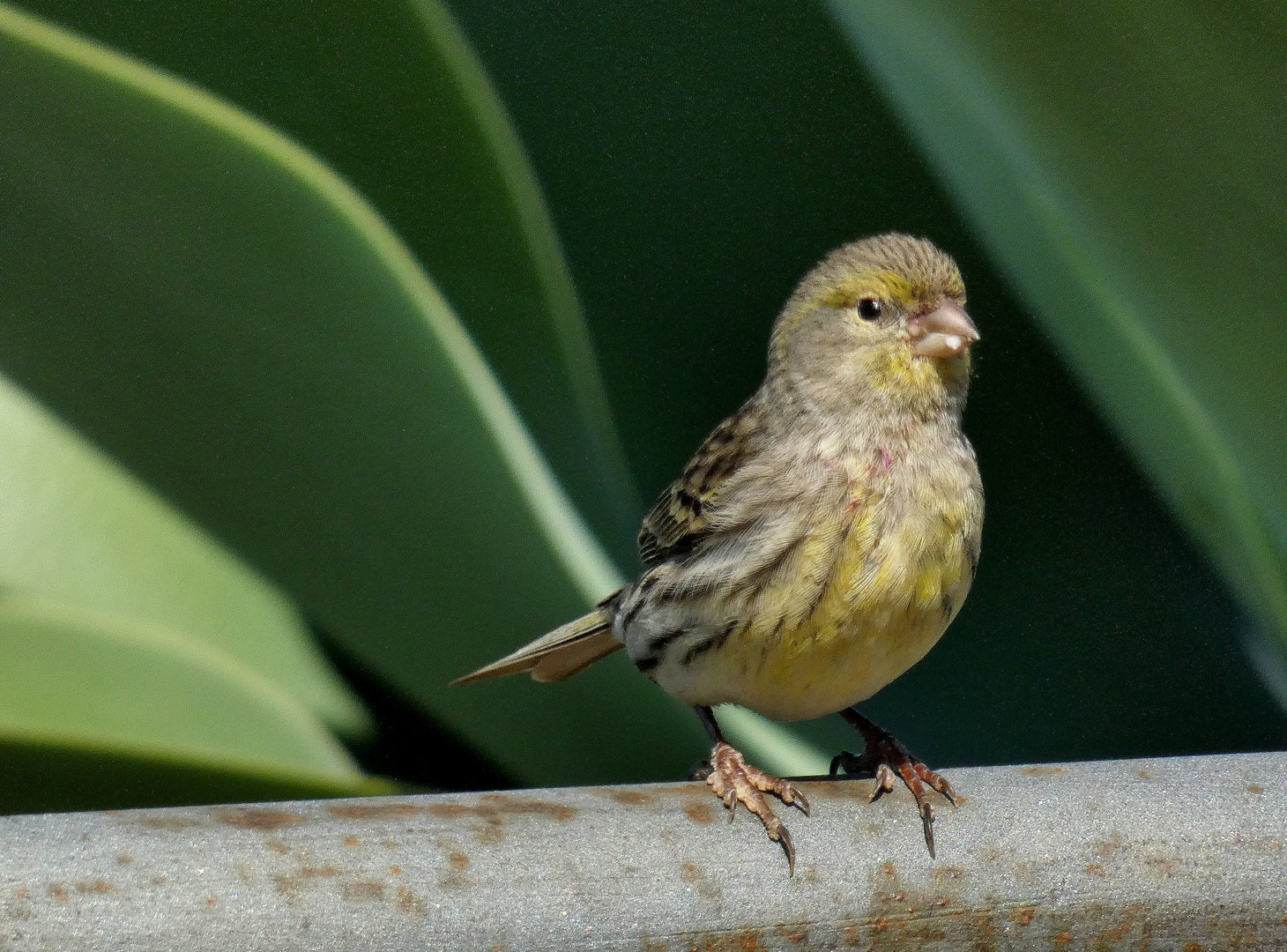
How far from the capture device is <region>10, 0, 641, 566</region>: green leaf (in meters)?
2.01

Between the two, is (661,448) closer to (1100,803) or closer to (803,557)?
(803,557)

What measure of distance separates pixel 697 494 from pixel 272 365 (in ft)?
2.10

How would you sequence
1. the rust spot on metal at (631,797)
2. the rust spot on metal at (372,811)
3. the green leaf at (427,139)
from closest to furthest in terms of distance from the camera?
the rust spot on metal at (372,811) < the rust spot on metal at (631,797) < the green leaf at (427,139)

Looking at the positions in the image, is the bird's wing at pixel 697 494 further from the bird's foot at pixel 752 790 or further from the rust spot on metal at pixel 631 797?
the rust spot on metal at pixel 631 797

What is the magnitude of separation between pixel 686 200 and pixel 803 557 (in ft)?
1.96

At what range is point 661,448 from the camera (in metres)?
2.35

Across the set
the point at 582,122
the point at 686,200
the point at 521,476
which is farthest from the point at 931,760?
the point at 582,122

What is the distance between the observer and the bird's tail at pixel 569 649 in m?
2.18

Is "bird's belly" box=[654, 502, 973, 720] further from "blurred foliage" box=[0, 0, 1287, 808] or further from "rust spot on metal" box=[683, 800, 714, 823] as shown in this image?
"rust spot on metal" box=[683, 800, 714, 823]

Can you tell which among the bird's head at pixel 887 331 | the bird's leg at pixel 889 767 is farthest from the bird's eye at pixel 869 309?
the bird's leg at pixel 889 767

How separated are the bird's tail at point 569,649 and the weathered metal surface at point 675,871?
2.34ft

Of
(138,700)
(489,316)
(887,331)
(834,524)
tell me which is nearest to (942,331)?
(887,331)

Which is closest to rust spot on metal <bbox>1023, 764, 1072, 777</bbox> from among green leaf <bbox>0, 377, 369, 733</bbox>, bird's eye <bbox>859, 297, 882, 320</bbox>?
bird's eye <bbox>859, 297, 882, 320</bbox>

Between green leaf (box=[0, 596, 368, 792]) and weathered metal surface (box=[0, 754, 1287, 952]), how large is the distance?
758 millimetres
